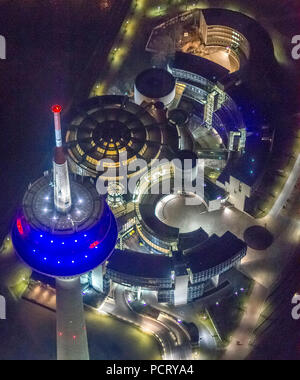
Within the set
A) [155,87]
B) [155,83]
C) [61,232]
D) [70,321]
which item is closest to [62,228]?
[61,232]

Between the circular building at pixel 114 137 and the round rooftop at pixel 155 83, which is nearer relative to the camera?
the circular building at pixel 114 137

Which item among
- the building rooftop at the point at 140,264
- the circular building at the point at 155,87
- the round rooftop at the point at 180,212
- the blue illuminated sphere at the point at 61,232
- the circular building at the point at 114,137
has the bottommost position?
the blue illuminated sphere at the point at 61,232

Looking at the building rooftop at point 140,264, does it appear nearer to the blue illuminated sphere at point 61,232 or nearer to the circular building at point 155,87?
the blue illuminated sphere at point 61,232

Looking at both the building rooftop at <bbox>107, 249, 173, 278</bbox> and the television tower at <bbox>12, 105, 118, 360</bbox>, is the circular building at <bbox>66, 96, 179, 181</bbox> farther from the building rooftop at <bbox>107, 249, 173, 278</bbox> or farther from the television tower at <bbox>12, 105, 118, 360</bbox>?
the television tower at <bbox>12, 105, 118, 360</bbox>

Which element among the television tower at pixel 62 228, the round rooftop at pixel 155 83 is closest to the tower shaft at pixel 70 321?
the television tower at pixel 62 228

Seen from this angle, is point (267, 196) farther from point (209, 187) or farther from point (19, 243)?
point (19, 243)

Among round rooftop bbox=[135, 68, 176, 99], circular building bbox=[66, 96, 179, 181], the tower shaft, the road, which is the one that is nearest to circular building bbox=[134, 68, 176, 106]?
round rooftop bbox=[135, 68, 176, 99]

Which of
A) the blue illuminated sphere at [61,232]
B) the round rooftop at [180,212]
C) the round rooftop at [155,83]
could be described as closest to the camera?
the blue illuminated sphere at [61,232]
